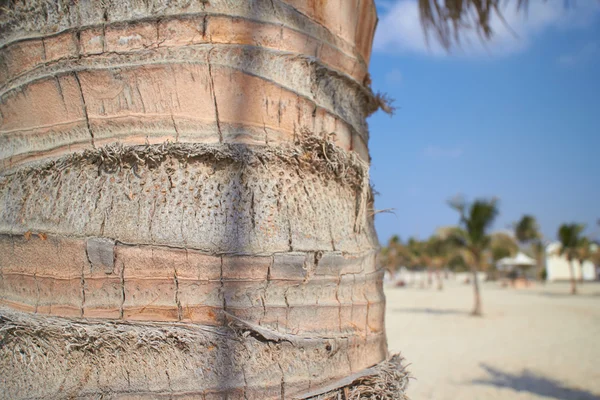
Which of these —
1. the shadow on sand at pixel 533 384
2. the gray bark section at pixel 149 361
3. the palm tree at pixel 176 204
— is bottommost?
the shadow on sand at pixel 533 384

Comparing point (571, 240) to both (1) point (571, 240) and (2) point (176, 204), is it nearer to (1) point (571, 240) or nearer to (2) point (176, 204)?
(1) point (571, 240)

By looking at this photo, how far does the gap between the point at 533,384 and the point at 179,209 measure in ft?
30.5

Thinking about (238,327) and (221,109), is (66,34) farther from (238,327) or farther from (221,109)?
(238,327)

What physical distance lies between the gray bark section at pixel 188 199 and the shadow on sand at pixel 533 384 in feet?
27.6

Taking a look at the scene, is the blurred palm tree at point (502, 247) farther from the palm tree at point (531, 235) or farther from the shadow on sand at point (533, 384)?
the shadow on sand at point (533, 384)

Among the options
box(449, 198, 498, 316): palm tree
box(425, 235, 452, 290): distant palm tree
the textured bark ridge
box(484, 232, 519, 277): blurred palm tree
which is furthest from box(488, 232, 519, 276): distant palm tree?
the textured bark ridge

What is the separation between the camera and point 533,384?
27.8ft

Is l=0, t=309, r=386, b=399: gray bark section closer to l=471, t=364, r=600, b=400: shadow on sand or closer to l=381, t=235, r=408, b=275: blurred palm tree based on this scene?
l=471, t=364, r=600, b=400: shadow on sand

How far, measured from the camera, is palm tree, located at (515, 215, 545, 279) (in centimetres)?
5097

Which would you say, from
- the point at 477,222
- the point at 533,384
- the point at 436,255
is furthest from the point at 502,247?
the point at 533,384

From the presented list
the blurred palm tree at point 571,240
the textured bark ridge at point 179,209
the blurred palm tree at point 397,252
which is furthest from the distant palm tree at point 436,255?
the textured bark ridge at point 179,209

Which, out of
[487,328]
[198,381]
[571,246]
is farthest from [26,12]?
[571,246]

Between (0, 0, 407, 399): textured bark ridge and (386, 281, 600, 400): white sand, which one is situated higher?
(0, 0, 407, 399): textured bark ridge

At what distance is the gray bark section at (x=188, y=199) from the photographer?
1.16 m
